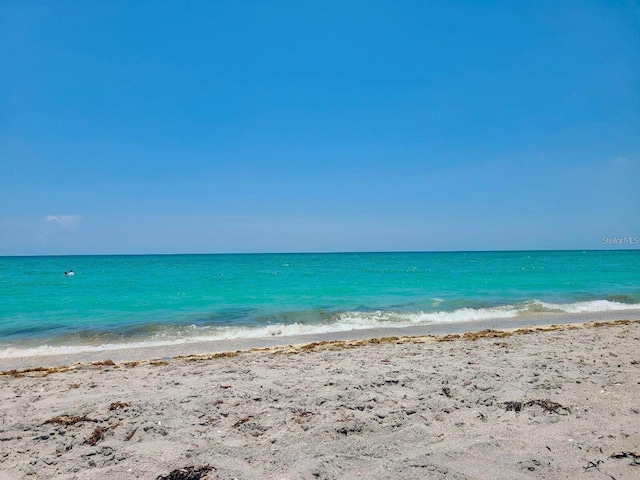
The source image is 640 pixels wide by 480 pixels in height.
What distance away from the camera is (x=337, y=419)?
469cm

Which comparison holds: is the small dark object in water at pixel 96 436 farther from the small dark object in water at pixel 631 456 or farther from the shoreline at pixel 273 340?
the small dark object in water at pixel 631 456

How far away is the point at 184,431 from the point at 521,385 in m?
4.55

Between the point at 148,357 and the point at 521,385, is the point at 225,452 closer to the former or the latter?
the point at 521,385

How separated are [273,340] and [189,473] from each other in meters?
7.72

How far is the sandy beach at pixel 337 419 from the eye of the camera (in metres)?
3.78

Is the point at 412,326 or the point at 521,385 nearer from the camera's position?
the point at 521,385

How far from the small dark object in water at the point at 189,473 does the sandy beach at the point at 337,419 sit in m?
0.02

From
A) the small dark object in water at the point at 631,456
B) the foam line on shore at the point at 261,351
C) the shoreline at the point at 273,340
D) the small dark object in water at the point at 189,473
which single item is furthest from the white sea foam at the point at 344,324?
the small dark object in water at the point at 631,456

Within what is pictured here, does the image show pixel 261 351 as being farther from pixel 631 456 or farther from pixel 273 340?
pixel 631 456

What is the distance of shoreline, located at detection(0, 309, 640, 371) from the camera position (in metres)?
9.62

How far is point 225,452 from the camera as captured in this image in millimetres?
4086

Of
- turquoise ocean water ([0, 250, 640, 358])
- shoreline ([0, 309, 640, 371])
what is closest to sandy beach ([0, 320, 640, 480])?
shoreline ([0, 309, 640, 371])

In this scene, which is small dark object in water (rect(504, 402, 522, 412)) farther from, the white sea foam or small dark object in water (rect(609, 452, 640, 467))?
the white sea foam

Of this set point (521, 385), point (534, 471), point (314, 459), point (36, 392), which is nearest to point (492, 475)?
point (534, 471)
